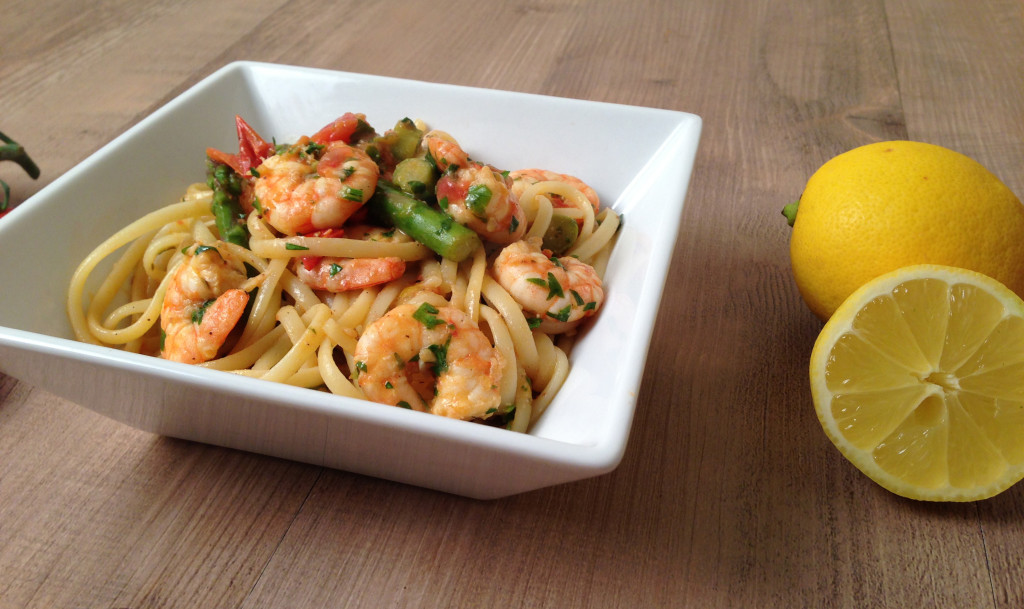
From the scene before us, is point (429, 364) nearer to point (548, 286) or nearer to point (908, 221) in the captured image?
point (548, 286)

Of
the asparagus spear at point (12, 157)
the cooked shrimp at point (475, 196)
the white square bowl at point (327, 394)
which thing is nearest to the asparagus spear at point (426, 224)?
the cooked shrimp at point (475, 196)

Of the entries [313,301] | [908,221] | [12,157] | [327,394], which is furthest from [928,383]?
[12,157]

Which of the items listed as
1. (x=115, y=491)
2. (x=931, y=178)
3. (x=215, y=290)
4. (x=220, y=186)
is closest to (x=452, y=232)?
(x=215, y=290)

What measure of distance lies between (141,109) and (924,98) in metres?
3.24

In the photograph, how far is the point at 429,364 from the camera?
1517 millimetres

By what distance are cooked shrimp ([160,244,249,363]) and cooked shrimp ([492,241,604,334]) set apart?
1.91 ft

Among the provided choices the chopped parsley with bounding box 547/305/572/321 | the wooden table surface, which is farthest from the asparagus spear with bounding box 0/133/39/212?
the chopped parsley with bounding box 547/305/572/321

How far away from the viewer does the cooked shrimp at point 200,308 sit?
162 centimetres

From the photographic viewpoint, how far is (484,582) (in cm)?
148

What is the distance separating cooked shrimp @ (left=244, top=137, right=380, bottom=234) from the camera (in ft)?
5.66

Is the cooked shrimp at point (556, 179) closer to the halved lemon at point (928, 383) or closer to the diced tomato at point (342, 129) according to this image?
the diced tomato at point (342, 129)

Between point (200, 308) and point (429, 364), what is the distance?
1.79 ft

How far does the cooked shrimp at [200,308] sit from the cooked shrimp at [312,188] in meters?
0.17

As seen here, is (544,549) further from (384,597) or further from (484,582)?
(384,597)
